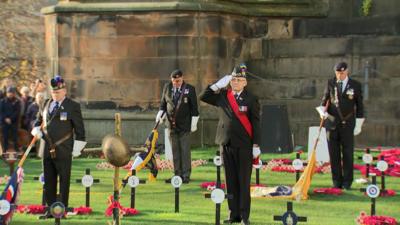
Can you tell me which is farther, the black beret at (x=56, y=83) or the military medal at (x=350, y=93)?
the military medal at (x=350, y=93)

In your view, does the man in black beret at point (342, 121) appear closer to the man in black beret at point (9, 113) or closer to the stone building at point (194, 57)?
the stone building at point (194, 57)

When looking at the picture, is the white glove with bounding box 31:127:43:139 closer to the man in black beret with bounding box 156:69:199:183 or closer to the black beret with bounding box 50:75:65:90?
the black beret with bounding box 50:75:65:90

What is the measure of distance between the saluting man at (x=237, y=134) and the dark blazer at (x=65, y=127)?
191 centimetres

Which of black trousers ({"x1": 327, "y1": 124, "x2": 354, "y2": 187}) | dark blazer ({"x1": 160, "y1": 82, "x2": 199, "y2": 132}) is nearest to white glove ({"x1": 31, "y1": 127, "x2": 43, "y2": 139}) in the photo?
dark blazer ({"x1": 160, "y1": 82, "x2": 199, "y2": 132})

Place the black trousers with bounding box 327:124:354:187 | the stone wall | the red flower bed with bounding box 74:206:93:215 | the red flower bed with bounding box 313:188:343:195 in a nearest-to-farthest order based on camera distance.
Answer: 1. the red flower bed with bounding box 74:206:93:215
2. the red flower bed with bounding box 313:188:343:195
3. the black trousers with bounding box 327:124:354:187
4. the stone wall

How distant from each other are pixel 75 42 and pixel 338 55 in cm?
690

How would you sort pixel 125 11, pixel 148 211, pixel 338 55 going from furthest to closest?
pixel 338 55 → pixel 125 11 → pixel 148 211

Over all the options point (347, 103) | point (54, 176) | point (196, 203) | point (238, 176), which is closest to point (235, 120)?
point (238, 176)

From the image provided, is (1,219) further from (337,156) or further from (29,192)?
(337,156)

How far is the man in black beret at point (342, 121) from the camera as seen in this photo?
15.4m

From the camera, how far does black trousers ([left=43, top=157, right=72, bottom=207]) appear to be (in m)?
12.3

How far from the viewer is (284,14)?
24.7 meters

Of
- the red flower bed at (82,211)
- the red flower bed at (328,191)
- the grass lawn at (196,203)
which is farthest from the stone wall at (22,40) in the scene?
the red flower bed at (82,211)

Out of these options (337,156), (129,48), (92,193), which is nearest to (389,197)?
(337,156)
